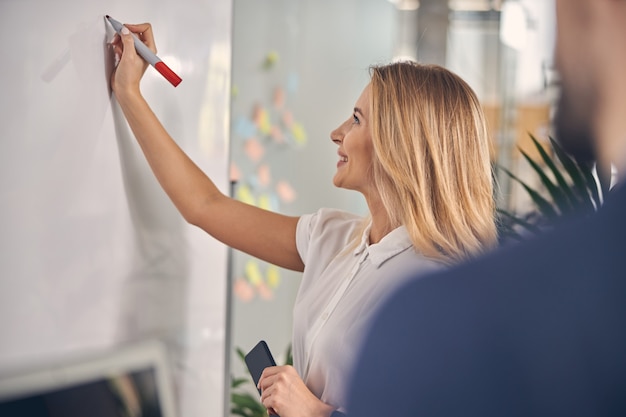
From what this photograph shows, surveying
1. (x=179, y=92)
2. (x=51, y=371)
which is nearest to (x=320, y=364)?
(x=179, y=92)

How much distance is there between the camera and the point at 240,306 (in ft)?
9.77

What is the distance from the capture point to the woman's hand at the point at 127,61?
86cm

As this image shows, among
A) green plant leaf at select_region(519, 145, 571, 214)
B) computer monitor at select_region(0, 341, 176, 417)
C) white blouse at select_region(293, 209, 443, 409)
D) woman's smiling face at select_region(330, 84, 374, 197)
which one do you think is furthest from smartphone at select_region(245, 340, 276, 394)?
green plant leaf at select_region(519, 145, 571, 214)

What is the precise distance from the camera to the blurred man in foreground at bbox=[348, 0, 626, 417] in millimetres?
240

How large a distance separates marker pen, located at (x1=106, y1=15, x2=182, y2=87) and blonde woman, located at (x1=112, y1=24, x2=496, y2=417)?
0.70ft

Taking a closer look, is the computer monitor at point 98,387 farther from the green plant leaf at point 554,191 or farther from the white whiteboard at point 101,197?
the green plant leaf at point 554,191

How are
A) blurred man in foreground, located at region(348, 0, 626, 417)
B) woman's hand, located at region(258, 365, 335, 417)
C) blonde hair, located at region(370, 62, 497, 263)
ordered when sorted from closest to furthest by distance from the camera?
blurred man in foreground, located at region(348, 0, 626, 417)
woman's hand, located at region(258, 365, 335, 417)
blonde hair, located at region(370, 62, 497, 263)

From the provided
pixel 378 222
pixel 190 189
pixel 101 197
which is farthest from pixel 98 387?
pixel 378 222

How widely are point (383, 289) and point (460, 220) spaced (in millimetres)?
187

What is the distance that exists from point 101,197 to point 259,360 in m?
0.47

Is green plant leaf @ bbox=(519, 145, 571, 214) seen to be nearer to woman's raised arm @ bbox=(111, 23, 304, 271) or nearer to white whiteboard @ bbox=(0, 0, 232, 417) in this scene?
woman's raised arm @ bbox=(111, 23, 304, 271)

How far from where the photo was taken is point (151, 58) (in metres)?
0.92

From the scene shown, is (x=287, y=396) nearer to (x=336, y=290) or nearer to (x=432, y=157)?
(x=336, y=290)

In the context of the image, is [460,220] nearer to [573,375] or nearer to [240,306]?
[573,375]
